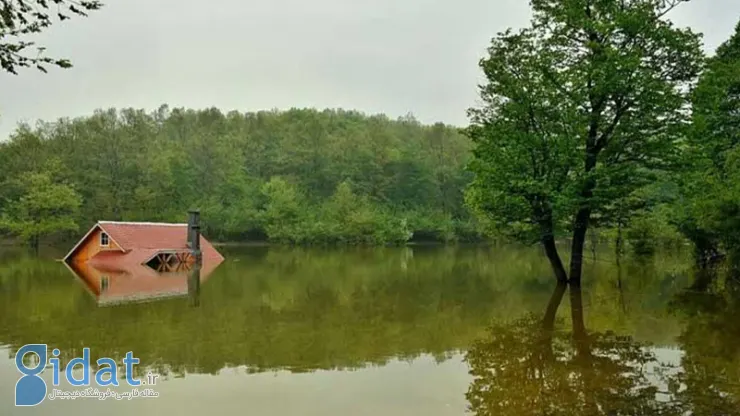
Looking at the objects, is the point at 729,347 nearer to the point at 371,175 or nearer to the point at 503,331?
the point at 503,331

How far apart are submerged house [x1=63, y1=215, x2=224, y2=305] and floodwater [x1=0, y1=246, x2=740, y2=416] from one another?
6.12 meters

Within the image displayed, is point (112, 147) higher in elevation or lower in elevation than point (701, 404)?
higher

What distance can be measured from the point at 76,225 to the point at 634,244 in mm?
39395

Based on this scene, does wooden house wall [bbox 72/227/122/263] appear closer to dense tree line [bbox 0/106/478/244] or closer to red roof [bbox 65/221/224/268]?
red roof [bbox 65/221/224/268]

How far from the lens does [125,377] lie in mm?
8625

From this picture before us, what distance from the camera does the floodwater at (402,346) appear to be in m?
7.30

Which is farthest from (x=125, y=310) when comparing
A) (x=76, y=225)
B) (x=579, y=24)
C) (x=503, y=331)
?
(x=76, y=225)

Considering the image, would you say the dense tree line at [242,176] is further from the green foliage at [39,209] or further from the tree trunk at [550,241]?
the tree trunk at [550,241]

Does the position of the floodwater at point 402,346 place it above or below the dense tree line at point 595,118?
below

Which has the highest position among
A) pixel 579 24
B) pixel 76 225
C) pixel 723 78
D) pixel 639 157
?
pixel 579 24

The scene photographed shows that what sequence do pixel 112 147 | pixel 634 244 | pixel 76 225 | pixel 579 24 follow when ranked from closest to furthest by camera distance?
pixel 579 24
pixel 634 244
pixel 76 225
pixel 112 147

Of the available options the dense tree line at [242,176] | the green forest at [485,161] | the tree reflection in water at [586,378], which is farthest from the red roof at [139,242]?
the tree reflection in water at [586,378]

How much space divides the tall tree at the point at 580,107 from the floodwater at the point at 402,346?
9.27 ft

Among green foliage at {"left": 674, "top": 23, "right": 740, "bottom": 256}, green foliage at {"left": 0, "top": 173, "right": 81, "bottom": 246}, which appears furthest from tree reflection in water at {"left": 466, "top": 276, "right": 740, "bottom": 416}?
green foliage at {"left": 0, "top": 173, "right": 81, "bottom": 246}
